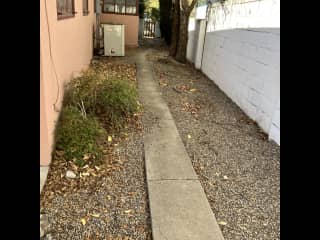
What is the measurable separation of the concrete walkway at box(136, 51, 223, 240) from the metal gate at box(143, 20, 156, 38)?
16.3 metres

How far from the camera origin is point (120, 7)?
12695 mm

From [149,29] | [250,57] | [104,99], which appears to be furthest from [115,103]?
[149,29]

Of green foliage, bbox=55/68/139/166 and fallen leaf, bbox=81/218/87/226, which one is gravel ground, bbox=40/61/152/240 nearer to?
fallen leaf, bbox=81/218/87/226

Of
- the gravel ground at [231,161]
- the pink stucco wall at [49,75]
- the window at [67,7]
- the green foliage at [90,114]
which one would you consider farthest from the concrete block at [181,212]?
the window at [67,7]

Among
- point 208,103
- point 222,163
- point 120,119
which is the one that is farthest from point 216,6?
point 222,163

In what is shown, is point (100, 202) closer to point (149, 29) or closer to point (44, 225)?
point (44, 225)

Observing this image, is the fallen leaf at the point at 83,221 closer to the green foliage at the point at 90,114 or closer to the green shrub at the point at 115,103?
the green foliage at the point at 90,114

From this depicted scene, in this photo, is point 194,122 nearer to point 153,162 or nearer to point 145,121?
point 145,121

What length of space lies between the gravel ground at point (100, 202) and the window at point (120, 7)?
34.8ft
